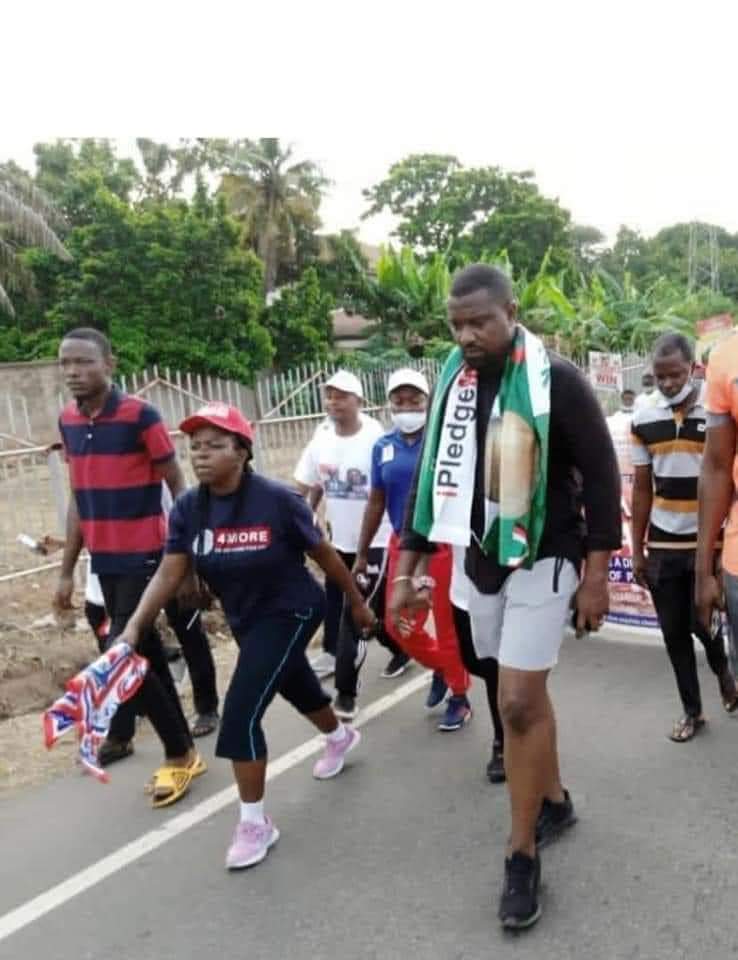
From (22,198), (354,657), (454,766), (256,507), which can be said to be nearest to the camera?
(256,507)

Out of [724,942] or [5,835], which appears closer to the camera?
[724,942]

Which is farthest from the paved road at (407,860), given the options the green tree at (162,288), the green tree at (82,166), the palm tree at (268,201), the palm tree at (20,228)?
the palm tree at (268,201)

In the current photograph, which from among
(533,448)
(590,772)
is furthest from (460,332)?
(590,772)

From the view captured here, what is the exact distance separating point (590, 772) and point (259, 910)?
1.52m

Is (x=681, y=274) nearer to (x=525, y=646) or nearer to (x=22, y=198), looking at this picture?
(x=22, y=198)

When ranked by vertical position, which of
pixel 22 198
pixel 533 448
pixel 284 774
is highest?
pixel 22 198

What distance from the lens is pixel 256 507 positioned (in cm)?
339

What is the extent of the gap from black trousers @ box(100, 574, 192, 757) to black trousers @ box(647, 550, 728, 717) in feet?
7.05

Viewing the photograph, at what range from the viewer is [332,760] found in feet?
13.6

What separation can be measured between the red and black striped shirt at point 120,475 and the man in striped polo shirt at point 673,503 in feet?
6.87

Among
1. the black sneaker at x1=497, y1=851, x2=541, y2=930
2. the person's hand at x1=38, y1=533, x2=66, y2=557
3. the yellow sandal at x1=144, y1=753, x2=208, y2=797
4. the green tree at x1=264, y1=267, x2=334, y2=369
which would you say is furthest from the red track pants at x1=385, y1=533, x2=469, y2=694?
the green tree at x1=264, y1=267, x2=334, y2=369

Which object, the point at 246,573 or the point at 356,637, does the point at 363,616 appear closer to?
the point at 246,573

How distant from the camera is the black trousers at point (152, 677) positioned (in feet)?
13.5

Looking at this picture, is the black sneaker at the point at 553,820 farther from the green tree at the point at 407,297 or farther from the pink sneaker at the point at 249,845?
the green tree at the point at 407,297
